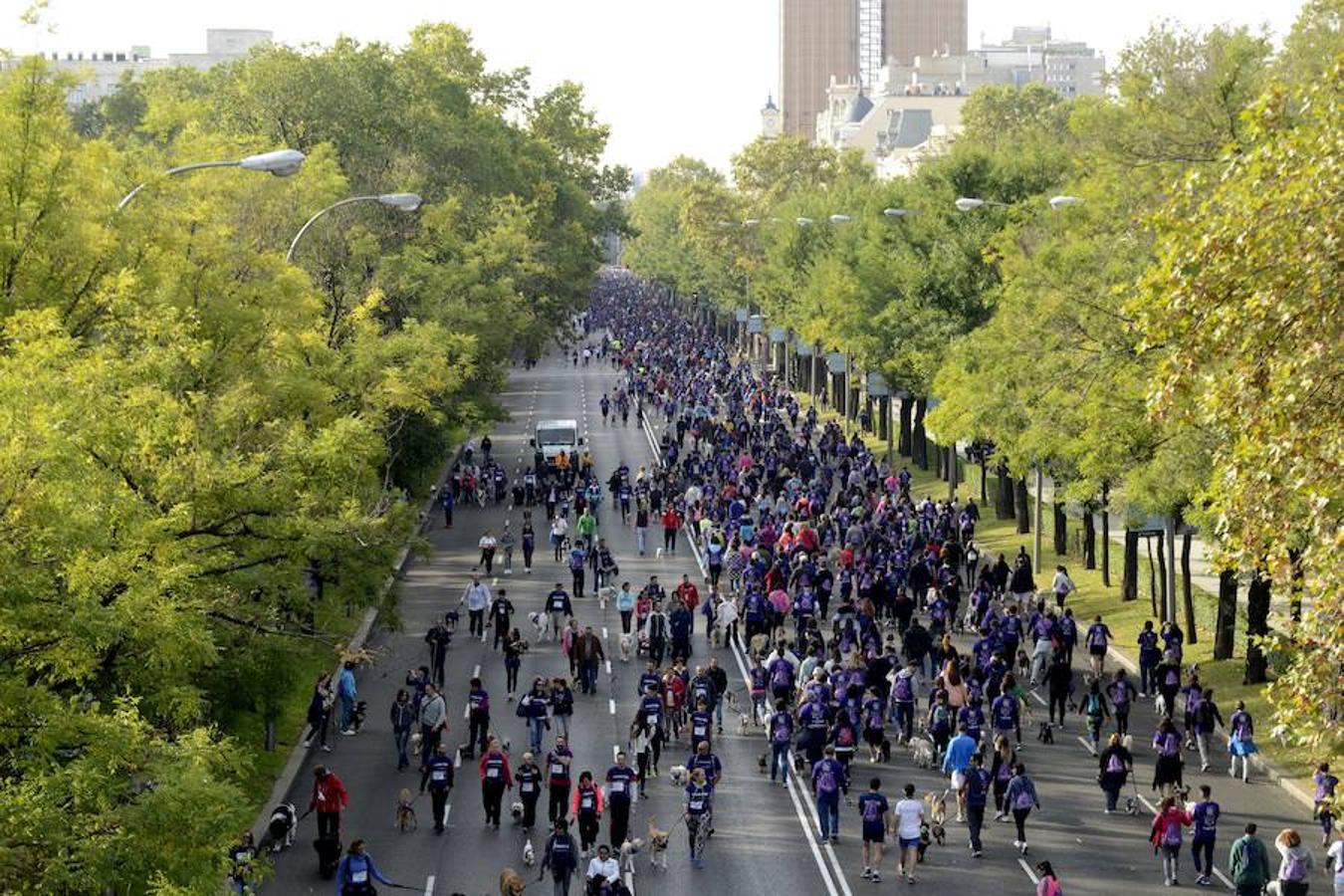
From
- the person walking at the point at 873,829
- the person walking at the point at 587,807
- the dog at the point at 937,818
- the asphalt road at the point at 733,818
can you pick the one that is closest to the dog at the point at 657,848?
the asphalt road at the point at 733,818

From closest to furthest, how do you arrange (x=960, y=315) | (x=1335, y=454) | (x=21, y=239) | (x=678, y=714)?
(x=1335, y=454) < (x=21, y=239) < (x=678, y=714) < (x=960, y=315)

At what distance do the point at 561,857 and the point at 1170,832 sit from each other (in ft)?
21.9

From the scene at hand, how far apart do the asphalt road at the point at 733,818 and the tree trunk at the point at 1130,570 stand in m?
8.78

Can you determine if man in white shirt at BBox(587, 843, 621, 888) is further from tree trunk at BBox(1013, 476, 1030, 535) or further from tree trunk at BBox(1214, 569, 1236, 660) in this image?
tree trunk at BBox(1013, 476, 1030, 535)

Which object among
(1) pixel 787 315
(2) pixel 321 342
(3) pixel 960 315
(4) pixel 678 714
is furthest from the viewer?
(1) pixel 787 315

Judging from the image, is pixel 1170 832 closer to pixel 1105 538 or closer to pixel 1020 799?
pixel 1020 799

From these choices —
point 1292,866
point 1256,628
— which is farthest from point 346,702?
point 1292,866

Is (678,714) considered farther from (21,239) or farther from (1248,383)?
(1248,383)

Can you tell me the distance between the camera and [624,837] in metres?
24.5

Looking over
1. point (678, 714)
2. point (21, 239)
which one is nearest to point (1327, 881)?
point (678, 714)

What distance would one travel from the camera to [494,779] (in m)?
25.1

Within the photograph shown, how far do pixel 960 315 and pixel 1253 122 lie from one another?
42.2 m

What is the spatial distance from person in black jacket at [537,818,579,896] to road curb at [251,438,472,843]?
4.91 meters

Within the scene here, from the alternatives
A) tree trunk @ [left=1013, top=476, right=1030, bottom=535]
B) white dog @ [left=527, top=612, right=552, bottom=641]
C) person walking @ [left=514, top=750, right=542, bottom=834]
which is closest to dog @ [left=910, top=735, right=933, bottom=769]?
person walking @ [left=514, top=750, right=542, bottom=834]
